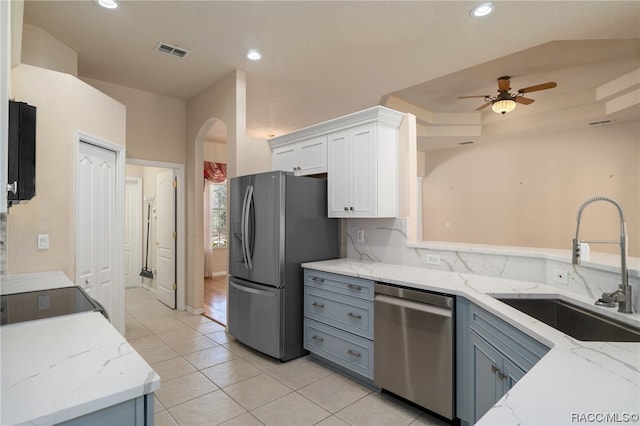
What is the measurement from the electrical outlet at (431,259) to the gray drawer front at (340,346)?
0.85 metres

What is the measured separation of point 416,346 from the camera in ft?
7.48

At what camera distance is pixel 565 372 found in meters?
1.04

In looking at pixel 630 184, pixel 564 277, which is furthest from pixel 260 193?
pixel 630 184

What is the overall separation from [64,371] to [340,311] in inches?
82.3

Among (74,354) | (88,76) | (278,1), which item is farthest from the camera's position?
(88,76)

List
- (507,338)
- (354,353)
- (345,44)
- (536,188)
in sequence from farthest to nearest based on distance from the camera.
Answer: (536,188) → (345,44) → (354,353) → (507,338)

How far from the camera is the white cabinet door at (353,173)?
3.03 meters

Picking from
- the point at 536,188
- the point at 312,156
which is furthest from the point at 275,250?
the point at 536,188

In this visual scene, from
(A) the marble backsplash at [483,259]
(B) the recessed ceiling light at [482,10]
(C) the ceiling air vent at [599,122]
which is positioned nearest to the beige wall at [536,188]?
(C) the ceiling air vent at [599,122]

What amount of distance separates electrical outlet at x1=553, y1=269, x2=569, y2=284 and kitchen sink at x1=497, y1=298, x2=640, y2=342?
0.19m

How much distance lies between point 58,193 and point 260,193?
1.61 meters

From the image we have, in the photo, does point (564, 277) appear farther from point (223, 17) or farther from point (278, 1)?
point (223, 17)

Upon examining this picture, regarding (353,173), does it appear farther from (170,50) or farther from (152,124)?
(152,124)

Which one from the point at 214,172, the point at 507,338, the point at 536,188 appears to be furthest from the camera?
the point at 214,172
